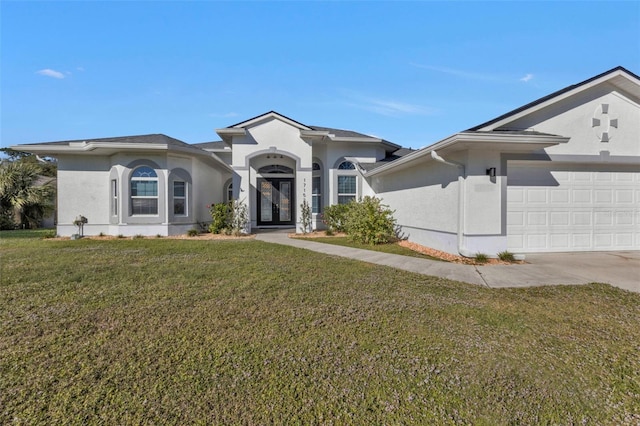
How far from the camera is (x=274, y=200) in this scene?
52.5 ft

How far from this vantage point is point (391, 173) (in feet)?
41.5

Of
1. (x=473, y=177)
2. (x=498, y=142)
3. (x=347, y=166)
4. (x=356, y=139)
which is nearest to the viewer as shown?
(x=498, y=142)

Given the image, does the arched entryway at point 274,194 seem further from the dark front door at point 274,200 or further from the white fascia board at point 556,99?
the white fascia board at point 556,99

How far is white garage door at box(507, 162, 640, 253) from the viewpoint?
8297 mm

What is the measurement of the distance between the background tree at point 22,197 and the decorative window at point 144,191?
24.8 feet

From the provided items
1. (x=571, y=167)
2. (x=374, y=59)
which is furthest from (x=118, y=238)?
(x=571, y=167)

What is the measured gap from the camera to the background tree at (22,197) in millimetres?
15680

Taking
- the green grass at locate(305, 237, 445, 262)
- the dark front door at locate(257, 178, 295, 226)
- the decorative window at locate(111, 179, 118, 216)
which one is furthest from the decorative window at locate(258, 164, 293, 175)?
the decorative window at locate(111, 179, 118, 216)

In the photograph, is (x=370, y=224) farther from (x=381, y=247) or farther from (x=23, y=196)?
(x=23, y=196)

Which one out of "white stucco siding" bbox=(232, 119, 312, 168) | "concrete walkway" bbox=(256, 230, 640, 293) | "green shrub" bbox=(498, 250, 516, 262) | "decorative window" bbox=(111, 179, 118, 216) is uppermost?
"white stucco siding" bbox=(232, 119, 312, 168)

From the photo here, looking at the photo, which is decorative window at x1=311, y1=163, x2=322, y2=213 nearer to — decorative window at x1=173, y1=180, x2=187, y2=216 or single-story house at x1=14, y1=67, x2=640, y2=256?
single-story house at x1=14, y1=67, x2=640, y2=256

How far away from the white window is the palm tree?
54.0 ft

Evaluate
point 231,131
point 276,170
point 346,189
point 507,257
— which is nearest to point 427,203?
point 507,257

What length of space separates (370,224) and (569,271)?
18.8 ft
